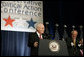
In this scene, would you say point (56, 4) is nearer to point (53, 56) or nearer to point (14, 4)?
point (14, 4)

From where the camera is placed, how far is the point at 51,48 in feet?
7.47

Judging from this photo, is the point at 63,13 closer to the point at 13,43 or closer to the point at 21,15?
the point at 21,15

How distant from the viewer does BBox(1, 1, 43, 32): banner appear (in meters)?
5.01

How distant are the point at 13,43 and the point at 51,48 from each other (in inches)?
129

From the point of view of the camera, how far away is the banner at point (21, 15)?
16.4ft

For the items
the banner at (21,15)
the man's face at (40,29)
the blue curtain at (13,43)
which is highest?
the banner at (21,15)

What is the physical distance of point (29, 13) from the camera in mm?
5359

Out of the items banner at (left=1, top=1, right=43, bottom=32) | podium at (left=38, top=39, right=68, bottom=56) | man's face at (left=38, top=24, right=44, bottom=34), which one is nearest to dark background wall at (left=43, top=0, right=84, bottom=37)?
banner at (left=1, top=1, right=43, bottom=32)

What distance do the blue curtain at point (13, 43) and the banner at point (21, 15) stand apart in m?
0.41

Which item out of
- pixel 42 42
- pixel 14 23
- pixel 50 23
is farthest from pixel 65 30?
pixel 42 42

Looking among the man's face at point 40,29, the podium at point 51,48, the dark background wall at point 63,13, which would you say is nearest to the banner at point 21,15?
the dark background wall at point 63,13

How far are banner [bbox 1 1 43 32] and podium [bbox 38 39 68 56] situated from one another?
112 inches

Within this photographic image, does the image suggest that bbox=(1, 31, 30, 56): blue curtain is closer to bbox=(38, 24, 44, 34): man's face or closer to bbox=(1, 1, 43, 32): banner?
bbox=(1, 1, 43, 32): banner

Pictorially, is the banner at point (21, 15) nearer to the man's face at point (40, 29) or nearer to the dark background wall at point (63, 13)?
the dark background wall at point (63, 13)
